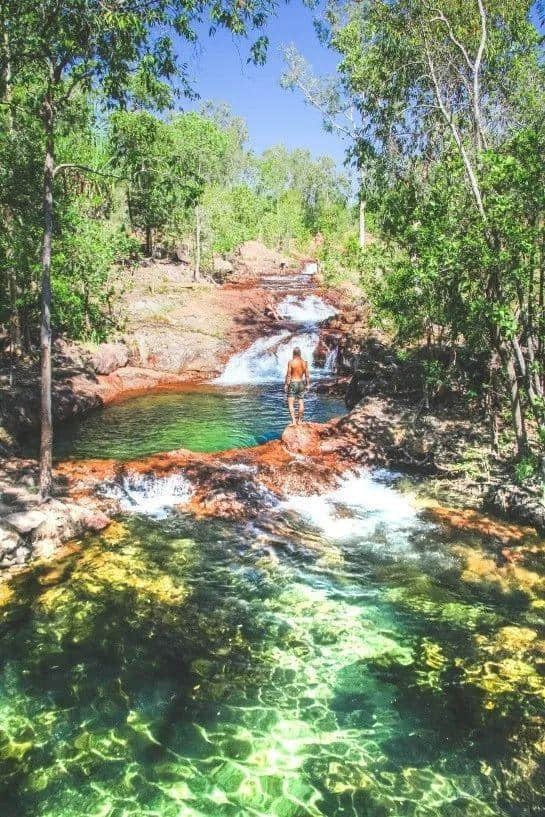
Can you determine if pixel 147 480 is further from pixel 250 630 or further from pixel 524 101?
pixel 524 101

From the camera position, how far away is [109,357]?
24609 mm

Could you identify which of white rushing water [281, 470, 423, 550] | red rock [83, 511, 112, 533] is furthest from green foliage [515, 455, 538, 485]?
red rock [83, 511, 112, 533]

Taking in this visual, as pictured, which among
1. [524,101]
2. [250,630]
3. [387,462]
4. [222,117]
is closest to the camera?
[250,630]

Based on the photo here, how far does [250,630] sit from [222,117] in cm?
9817

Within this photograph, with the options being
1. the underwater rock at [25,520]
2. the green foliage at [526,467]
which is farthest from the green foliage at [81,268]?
the green foliage at [526,467]

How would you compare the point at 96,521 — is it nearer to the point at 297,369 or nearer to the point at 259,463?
the point at 259,463

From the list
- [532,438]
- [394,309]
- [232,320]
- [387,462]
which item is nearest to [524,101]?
[394,309]

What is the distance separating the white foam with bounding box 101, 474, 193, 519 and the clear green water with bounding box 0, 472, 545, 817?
1.88 metres

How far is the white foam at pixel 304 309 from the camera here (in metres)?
36.2

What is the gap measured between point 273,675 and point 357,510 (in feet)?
18.4

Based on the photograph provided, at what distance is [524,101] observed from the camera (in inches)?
492

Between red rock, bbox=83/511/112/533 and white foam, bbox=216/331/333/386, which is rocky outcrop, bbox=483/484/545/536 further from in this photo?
white foam, bbox=216/331/333/386

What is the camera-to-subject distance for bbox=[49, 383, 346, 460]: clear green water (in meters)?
16.4

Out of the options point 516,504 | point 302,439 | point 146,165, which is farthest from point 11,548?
point 146,165
